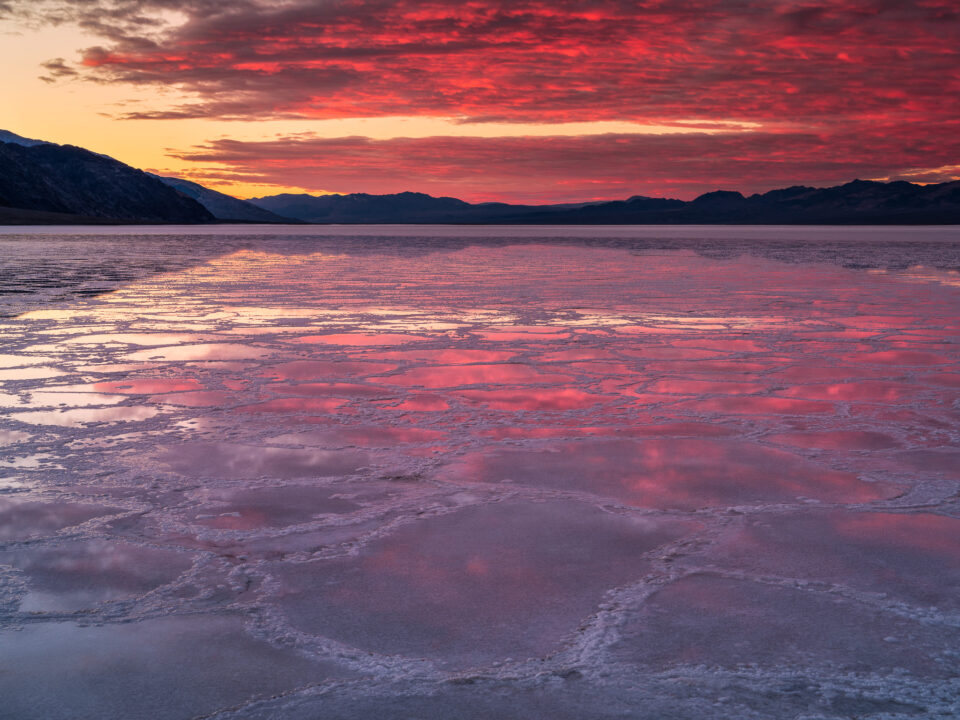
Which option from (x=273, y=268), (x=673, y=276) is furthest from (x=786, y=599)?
(x=273, y=268)

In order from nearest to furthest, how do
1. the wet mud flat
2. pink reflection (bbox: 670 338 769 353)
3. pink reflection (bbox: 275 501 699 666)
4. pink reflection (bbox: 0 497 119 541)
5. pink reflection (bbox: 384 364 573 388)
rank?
1. the wet mud flat
2. pink reflection (bbox: 275 501 699 666)
3. pink reflection (bbox: 0 497 119 541)
4. pink reflection (bbox: 384 364 573 388)
5. pink reflection (bbox: 670 338 769 353)

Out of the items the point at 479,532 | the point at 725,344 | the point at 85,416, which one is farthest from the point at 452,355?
the point at 479,532

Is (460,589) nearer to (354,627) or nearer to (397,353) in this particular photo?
(354,627)

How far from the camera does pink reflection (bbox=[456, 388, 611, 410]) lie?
5.81 m

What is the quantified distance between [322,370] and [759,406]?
3.49 m

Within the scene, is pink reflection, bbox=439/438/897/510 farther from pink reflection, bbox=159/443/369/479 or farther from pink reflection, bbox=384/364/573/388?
pink reflection, bbox=384/364/573/388

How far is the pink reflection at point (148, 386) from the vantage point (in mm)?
6223

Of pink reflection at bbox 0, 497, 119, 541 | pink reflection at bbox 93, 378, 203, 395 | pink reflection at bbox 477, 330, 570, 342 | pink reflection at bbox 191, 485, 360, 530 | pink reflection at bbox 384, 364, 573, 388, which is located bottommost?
pink reflection at bbox 191, 485, 360, 530

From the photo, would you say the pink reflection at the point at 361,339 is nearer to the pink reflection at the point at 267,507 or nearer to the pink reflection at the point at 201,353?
the pink reflection at the point at 201,353

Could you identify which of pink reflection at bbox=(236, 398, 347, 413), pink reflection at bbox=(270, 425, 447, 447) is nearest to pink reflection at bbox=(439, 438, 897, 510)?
pink reflection at bbox=(270, 425, 447, 447)

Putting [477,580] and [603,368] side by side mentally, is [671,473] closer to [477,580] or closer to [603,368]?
[477,580]

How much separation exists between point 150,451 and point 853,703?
367 cm

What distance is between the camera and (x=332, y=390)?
20.8ft

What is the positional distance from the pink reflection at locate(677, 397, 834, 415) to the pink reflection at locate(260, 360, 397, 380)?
103 inches
